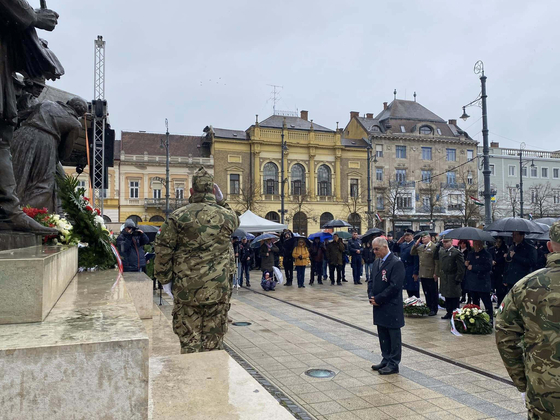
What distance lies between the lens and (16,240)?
4.25 metres

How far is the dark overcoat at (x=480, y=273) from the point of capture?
9047 millimetres

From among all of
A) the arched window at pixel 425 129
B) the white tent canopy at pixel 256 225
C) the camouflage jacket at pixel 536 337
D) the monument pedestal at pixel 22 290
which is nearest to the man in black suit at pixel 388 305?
the camouflage jacket at pixel 536 337

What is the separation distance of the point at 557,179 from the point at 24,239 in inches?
2594

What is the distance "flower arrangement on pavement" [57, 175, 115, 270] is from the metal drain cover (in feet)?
9.81

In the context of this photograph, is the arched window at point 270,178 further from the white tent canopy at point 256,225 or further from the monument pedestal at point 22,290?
the monument pedestal at point 22,290

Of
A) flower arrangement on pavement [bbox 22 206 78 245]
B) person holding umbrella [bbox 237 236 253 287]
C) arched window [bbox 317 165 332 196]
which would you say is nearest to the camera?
flower arrangement on pavement [bbox 22 206 78 245]

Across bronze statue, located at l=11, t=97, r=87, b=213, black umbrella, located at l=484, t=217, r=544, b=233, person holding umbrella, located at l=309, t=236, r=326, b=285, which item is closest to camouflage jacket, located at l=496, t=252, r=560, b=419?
bronze statue, located at l=11, t=97, r=87, b=213

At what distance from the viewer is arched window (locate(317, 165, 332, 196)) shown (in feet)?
173

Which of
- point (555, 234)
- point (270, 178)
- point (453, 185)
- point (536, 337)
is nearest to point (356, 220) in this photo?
point (270, 178)

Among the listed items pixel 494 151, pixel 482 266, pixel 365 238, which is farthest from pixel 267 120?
pixel 482 266

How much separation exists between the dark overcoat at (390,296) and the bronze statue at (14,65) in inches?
157

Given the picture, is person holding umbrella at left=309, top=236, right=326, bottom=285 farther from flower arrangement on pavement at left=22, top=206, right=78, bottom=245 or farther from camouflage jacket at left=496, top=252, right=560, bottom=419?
camouflage jacket at left=496, top=252, right=560, bottom=419

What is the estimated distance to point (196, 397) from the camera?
8.89 ft

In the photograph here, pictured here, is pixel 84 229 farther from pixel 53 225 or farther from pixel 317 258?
pixel 317 258
